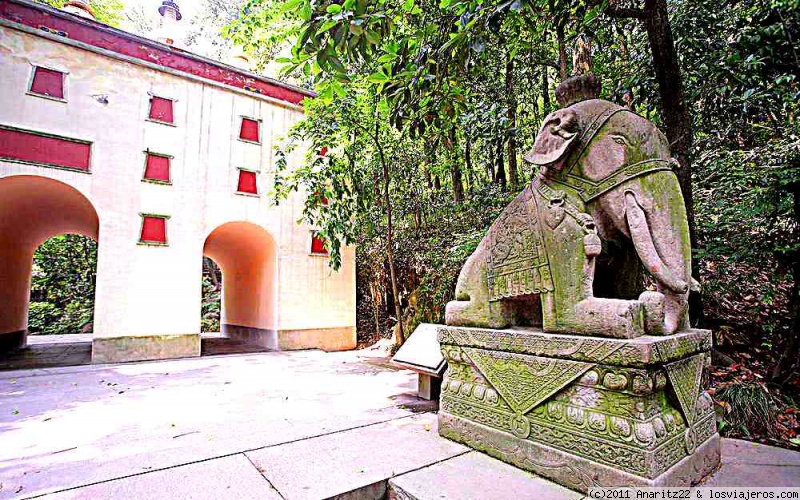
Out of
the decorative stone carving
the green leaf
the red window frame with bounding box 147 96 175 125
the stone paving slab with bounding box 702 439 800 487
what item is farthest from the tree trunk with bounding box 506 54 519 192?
the red window frame with bounding box 147 96 175 125

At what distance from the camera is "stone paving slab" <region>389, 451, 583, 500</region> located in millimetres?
1949

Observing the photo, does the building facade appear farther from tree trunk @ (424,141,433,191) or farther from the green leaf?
the green leaf

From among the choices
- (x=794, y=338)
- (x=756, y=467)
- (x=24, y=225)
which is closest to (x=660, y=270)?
(x=756, y=467)

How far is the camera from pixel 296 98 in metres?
9.25

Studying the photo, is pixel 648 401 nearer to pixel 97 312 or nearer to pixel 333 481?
pixel 333 481

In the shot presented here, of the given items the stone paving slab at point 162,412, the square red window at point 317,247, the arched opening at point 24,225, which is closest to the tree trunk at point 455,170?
the square red window at point 317,247

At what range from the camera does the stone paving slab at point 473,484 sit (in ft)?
6.40

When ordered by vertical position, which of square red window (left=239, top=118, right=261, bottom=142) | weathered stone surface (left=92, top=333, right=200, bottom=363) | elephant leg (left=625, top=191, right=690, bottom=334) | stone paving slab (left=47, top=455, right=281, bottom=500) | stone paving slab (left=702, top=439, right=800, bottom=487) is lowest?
stone paving slab (left=702, top=439, right=800, bottom=487)

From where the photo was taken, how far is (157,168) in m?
7.51

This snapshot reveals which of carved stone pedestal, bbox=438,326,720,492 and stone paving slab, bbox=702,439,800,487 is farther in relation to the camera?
stone paving slab, bbox=702,439,800,487

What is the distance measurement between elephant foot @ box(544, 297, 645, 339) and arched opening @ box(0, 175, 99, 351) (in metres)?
8.20

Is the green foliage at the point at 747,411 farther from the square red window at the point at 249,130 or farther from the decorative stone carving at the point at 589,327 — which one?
the square red window at the point at 249,130

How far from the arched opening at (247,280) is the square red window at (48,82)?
11.2 ft

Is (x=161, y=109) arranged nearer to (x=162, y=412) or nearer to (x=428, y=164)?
(x=428, y=164)
